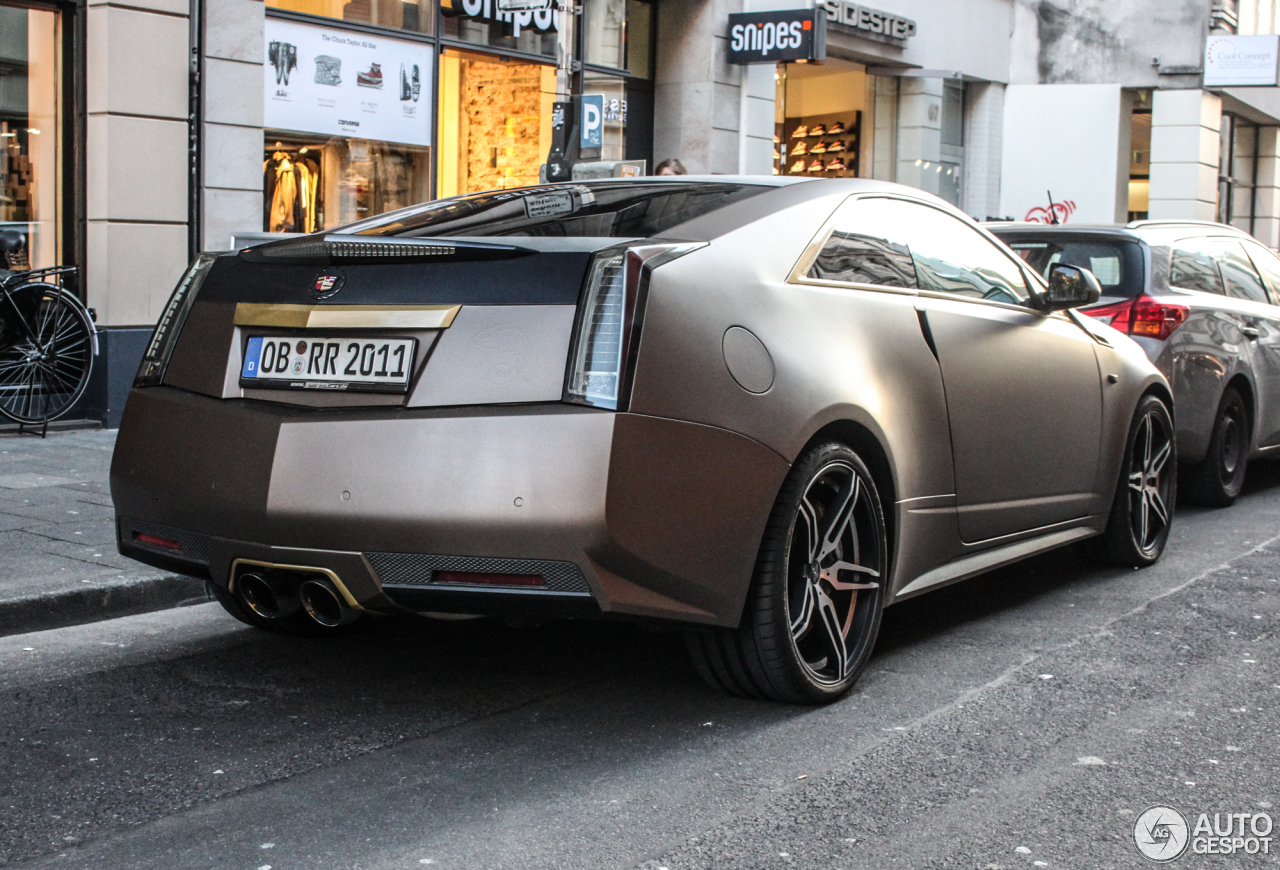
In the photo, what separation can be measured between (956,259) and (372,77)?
9.01 meters

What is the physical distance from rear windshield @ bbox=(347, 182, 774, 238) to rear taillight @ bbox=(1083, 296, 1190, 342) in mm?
4095

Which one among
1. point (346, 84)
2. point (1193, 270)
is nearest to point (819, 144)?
point (346, 84)

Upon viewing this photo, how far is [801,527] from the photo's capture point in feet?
13.5

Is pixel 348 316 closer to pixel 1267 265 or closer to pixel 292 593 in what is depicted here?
pixel 292 593

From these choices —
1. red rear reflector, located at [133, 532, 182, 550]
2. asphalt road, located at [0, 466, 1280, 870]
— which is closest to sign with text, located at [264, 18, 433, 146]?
asphalt road, located at [0, 466, 1280, 870]

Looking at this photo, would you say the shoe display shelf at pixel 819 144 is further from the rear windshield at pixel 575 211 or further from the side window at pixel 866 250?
the rear windshield at pixel 575 211

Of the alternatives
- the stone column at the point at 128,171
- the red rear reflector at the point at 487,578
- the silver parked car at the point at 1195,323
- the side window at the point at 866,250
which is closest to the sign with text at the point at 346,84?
the stone column at the point at 128,171

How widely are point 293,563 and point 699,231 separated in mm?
1327

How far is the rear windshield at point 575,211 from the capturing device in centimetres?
405

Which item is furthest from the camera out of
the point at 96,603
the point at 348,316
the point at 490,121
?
the point at 490,121

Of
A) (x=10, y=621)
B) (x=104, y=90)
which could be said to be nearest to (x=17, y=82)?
(x=104, y=90)

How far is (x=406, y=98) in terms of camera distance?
1355 centimetres

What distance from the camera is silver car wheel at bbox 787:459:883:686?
414cm

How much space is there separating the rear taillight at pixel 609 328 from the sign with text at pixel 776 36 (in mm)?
14110
